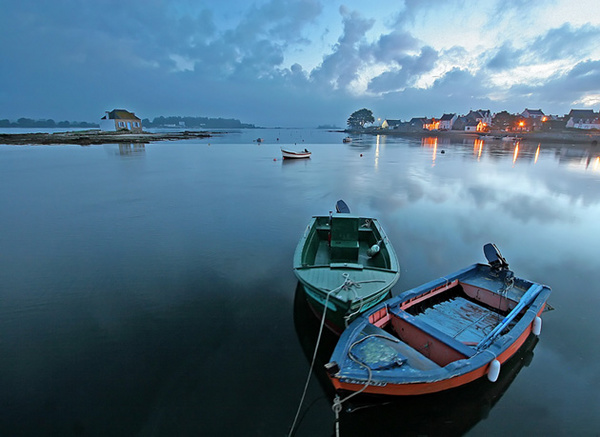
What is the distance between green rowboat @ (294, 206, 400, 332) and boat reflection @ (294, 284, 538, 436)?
1745 millimetres

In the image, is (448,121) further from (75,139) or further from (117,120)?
(75,139)

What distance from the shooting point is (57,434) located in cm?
591

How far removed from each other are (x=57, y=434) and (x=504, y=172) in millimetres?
45613

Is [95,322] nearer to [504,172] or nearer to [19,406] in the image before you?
[19,406]

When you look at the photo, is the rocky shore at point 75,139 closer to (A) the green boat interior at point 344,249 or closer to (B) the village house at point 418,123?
(A) the green boat interior at point 344,249

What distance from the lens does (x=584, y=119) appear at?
106 meters

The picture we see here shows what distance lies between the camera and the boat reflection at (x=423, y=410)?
6.12 m

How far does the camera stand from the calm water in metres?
6.35

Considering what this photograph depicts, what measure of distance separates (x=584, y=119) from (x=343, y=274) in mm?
146248

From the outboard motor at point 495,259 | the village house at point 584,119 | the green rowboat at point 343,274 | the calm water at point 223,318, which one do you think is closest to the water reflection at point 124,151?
the calm water at point 223,318

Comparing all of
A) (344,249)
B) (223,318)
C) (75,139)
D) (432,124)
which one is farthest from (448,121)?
(223,318)

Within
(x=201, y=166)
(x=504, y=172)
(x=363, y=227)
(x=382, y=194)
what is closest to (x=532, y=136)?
(x=504, y=172)

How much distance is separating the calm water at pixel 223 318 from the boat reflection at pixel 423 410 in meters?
0.03

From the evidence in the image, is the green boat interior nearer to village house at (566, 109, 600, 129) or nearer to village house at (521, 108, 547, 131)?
village house at (566, 109, 600, 129)
